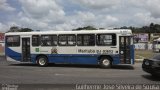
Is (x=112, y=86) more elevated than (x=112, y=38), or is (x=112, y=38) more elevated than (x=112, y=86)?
(x=112, y=38)

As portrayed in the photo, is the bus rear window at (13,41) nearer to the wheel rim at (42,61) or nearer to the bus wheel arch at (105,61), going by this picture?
the wheel rim at (42,61)

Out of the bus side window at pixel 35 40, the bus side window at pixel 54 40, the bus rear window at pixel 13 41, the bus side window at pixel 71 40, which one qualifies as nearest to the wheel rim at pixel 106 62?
the bus side window at pixel 71 40

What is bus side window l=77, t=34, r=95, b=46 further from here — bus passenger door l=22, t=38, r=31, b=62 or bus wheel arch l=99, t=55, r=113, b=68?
bus passenger door l=22, t=38, r=31, b=62

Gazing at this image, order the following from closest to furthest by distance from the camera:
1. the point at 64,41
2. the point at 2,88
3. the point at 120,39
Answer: the point at 2,88
the point at 120,39
the point at 64,41

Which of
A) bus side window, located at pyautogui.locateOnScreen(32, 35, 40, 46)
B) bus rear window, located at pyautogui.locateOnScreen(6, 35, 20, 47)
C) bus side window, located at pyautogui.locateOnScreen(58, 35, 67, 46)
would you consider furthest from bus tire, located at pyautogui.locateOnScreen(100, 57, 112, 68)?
bus rear window, located at pyautogui.locateOnScreen(6, 35, 20, 47)

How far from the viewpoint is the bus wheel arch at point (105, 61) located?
22859 mm

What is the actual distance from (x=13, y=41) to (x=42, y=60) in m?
2.95

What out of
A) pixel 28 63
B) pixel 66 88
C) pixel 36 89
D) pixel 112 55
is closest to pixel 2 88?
pixel 36 89

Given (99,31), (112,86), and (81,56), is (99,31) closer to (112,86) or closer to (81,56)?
(81,56)

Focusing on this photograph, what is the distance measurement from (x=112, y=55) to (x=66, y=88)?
10464 mm

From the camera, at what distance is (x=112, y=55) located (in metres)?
22.8

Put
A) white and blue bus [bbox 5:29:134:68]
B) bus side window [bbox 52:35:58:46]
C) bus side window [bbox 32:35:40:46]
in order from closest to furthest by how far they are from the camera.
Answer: white and blue bus [bbox 5:29:134:68], bus side window [bbox 52:35:58:46], bus side window [bbox 32:35:40:46]

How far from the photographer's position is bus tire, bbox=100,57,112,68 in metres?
22.9

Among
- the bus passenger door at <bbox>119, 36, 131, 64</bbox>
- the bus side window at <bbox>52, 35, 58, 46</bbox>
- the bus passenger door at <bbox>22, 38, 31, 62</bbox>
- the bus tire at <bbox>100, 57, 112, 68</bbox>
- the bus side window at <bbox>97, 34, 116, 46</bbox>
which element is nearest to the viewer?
the bus passenger door at <bbox>119, 36, 131, 64</bbox>
